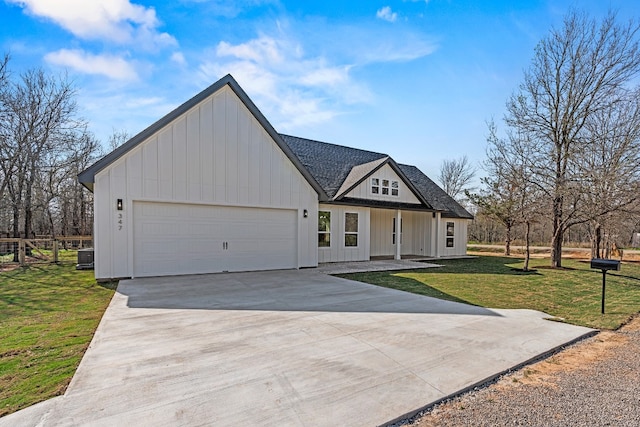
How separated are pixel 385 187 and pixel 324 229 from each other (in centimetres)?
398

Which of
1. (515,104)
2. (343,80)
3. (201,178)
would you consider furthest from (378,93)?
(515,104)

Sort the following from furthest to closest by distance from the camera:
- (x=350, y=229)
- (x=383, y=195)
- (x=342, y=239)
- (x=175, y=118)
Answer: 1. (x=383, y=195)
2. (x=350, y=229)
3. (x=342, y=239)
4. (x=175, y=118)

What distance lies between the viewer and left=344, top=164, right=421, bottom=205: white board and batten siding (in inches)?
592

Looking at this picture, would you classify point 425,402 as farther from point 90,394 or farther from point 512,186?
point 512,186

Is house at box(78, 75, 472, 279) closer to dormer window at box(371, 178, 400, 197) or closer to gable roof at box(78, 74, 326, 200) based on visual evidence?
gable roof at box(78, 74, 326, 200)

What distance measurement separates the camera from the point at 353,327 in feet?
16.7

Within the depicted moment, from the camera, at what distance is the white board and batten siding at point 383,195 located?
592 inches

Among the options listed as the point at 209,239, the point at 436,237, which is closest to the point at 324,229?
the point at 209,239

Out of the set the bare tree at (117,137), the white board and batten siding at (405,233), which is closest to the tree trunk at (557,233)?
the white board and batten siding at (405,233)

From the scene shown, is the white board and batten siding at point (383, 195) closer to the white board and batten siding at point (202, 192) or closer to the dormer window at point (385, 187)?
the dormer window at point (385, 187)

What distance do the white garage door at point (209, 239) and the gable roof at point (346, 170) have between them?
3446 mm

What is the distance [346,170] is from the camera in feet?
56.0

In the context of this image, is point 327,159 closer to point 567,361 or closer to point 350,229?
point 350,229

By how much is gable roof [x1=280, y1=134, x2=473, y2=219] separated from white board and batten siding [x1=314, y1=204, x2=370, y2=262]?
52 cm
